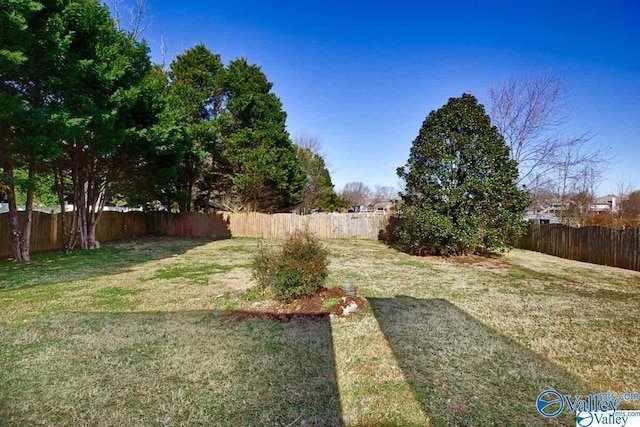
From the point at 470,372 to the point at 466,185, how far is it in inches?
299

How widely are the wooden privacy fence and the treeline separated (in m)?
12.1

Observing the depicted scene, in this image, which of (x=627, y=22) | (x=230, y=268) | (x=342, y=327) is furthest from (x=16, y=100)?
(x=627, y=22)

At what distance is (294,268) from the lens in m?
4.57

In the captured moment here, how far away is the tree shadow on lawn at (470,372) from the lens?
230 centimetres

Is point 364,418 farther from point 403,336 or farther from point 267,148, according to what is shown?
point 267,148

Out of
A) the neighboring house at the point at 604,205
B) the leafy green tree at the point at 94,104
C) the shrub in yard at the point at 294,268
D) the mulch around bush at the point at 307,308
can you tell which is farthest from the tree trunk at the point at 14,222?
the neighboring house at the point at 604,205

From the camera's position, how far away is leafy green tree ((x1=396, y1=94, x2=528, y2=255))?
30.9 feet

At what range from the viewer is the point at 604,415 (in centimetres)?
233

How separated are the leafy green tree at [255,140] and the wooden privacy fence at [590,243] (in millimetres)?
12078

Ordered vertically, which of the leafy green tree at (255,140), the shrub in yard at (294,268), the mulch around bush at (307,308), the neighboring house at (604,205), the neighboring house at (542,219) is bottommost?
the mulch around bush at (307,308)

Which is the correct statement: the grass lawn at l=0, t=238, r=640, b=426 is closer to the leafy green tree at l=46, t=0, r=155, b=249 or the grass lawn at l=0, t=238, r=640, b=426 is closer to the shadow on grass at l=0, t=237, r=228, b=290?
the shadow on grass at l=0, t=237, r=228, b=290

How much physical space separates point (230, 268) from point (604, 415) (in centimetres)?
712

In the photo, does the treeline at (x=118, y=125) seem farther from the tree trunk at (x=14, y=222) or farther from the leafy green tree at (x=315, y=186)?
the leafy green tree at (x=315, y=186)

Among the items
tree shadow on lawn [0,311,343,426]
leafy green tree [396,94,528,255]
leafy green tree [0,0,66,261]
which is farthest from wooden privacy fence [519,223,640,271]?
leafy green tree [0,0,66,261]
